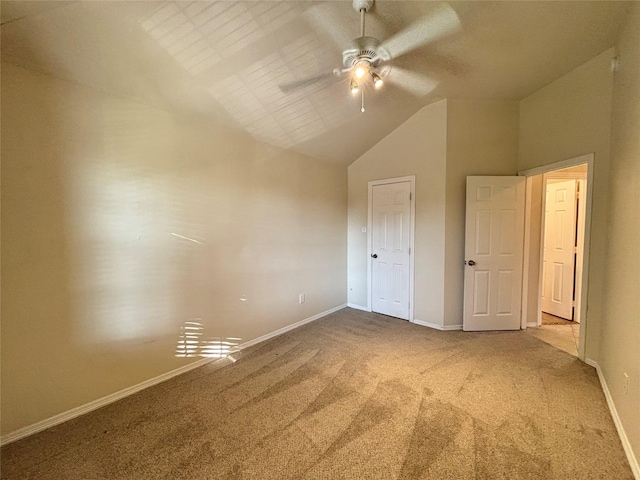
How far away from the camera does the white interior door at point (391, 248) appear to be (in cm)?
386

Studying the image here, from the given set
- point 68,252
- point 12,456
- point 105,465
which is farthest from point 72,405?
point 68,252

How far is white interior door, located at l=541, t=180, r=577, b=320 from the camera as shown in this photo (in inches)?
149

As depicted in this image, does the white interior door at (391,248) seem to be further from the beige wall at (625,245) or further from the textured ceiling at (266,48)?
the beige wall at (625,245)

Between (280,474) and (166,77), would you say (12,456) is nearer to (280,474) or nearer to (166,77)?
(280,474)

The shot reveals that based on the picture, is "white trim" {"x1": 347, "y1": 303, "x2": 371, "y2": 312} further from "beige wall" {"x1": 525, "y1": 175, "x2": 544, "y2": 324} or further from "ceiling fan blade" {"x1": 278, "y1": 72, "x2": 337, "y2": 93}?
"ceiling fan blade" {"x1": 278, "y1": 72, "x2": 337, "y2": 93}

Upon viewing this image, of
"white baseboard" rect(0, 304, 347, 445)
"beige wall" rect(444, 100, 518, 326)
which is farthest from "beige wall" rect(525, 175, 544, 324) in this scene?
"white baseboard" rect(0, 304, 347, 445)

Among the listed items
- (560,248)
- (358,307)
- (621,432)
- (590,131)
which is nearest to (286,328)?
(358,307)

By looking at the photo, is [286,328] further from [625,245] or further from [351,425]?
[625,245]

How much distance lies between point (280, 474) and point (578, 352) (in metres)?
3.10

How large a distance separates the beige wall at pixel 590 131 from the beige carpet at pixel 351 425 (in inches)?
33.1

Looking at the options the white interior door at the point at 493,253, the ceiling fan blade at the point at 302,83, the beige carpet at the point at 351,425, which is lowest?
the beige carpet at the point at 351,425

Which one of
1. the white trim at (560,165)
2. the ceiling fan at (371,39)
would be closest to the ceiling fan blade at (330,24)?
the ceiling fan at (371,39)

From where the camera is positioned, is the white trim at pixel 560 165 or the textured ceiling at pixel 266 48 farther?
the white trim at pixel 560 165

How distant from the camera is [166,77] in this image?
80.1 inches
